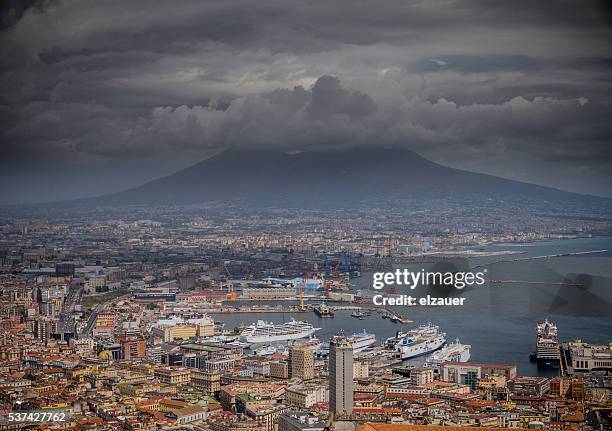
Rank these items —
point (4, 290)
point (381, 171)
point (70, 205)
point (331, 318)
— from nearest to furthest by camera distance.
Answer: point (4, 290) < point (331, 318) < point (70, 205) < point (381, 171)

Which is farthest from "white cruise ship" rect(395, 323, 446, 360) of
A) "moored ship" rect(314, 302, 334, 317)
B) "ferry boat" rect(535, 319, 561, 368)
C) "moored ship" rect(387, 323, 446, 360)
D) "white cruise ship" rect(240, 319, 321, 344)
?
"moored ship" rect(314, 302, 334, 317)

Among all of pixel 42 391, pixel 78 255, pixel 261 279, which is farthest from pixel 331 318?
pixel 42 391

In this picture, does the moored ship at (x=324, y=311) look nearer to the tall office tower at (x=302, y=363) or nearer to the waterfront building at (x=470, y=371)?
the tall office tower at (x=302, y=363)

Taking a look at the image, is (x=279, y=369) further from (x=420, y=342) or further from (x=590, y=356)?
(x=590, y=356)

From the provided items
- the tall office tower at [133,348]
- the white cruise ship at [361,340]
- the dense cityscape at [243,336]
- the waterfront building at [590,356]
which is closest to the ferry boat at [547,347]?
the dense cityscape at [243,336]

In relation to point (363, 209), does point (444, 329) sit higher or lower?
lower

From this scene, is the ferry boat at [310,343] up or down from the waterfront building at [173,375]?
up

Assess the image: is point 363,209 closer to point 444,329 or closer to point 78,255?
point 78,255
